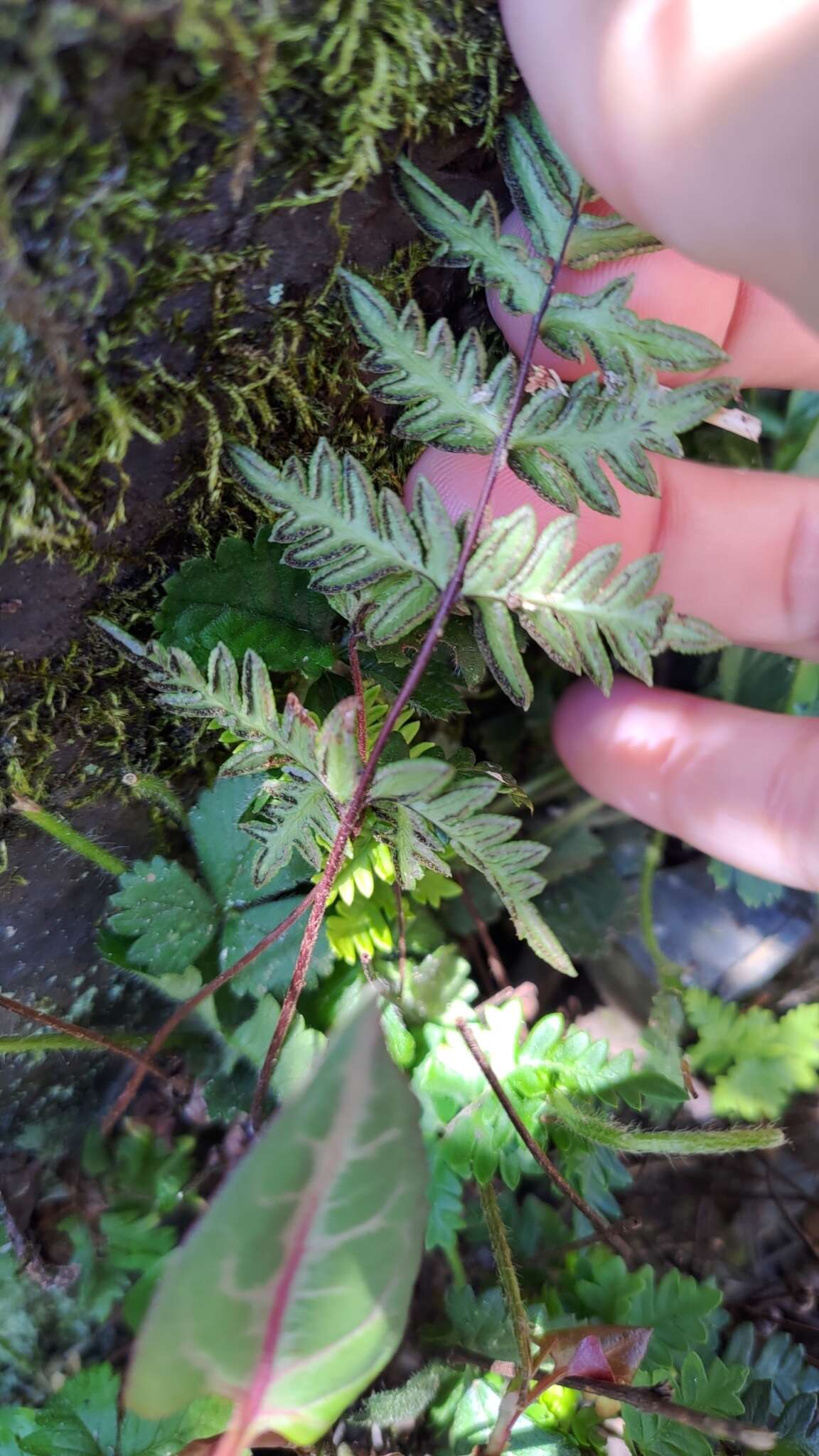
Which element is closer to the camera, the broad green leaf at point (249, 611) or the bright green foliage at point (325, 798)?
the bright green foliage at point (325, 798)

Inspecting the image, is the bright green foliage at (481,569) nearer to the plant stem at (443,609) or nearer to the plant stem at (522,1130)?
the plant stem at (443,609)

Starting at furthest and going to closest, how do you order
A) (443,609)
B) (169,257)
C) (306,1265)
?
1. (443,609)
2. (169,257)
3. (306,1265)

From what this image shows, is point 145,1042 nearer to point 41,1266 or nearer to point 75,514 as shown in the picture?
point 41,1266

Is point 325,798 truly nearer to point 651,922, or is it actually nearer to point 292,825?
point 292,825

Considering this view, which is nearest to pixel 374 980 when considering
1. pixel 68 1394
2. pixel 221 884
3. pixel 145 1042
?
pixel 221 884

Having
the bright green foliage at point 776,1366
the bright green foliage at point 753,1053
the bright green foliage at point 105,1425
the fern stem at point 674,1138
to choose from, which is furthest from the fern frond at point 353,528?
the bright green foliage at point 776,1366

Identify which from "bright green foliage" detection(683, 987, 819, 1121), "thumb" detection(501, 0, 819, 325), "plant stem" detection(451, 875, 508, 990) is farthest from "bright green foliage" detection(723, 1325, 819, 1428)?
"thumb" detection(501, 0, 819, 325)

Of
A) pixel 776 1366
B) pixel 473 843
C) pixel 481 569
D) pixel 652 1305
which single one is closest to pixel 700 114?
pixel 481 569
